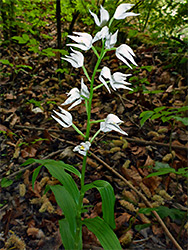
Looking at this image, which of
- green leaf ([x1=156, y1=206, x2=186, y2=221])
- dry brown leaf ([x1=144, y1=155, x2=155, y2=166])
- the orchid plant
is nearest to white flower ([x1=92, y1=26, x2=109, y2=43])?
the orchid plant

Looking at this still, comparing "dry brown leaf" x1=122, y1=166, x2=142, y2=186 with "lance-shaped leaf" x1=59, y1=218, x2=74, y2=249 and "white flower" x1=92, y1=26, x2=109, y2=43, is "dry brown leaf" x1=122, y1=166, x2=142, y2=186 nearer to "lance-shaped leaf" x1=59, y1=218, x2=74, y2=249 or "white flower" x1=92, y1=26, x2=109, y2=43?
"lance-shaped leaf" x1=59, y1=218, x2=74, y2=249

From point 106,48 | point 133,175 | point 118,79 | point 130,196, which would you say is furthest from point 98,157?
point 106,48

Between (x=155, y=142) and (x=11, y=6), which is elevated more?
(x=11, y=6)

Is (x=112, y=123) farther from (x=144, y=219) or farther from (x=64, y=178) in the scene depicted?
(x=144, y=219)

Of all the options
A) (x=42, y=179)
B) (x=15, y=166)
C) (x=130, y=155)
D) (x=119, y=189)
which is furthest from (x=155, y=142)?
(x=15, y=166)

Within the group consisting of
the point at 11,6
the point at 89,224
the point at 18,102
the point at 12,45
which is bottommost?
the point at 18,102

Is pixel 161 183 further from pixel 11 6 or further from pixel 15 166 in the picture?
pixel 11 6

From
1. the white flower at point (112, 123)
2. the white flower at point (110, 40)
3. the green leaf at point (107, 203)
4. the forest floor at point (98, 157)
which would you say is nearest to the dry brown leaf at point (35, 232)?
the forest floor at point (98, 157)
